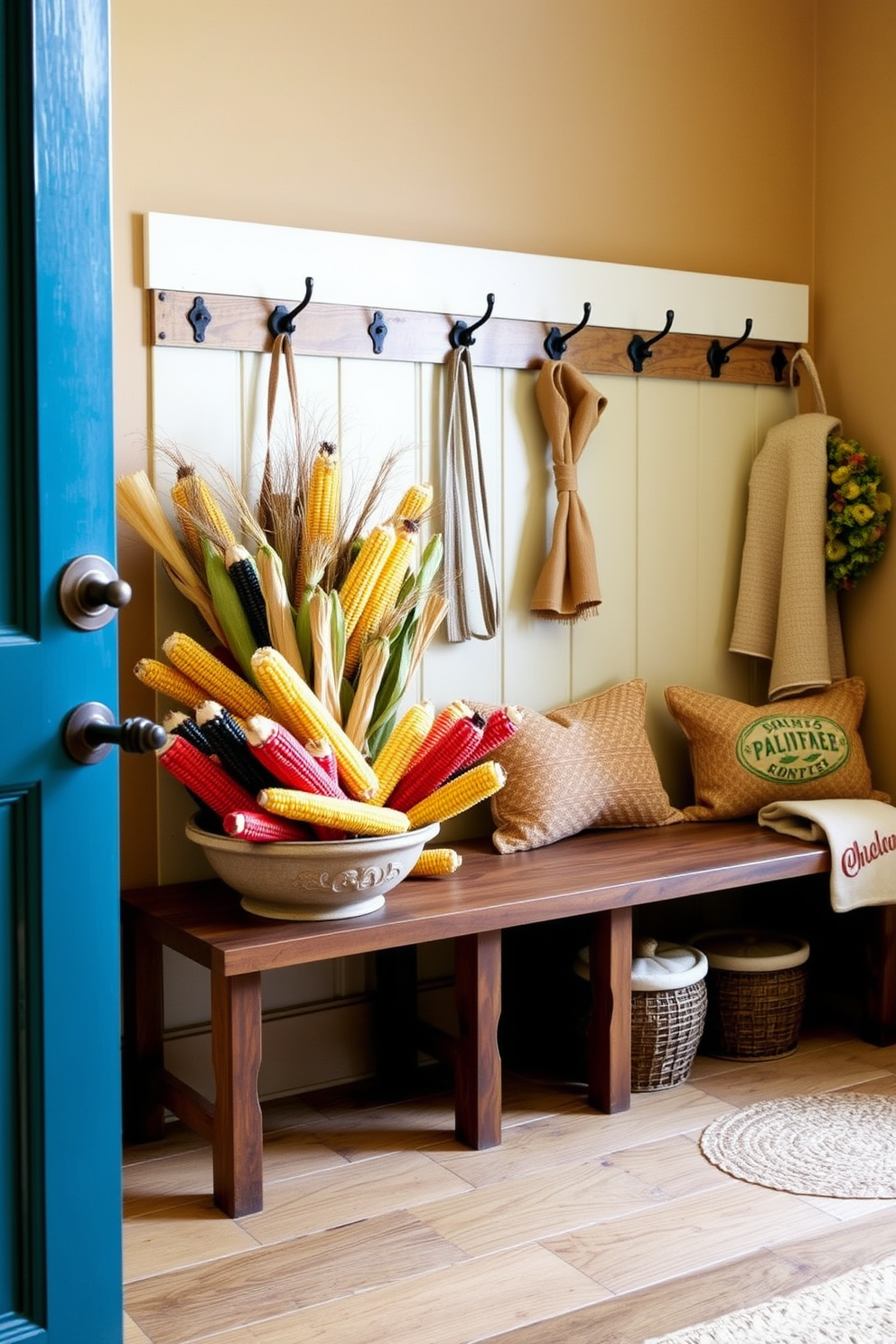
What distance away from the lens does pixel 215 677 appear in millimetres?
2248

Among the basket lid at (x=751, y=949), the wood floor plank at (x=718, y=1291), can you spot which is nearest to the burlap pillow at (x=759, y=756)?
the basket lid at (x=751, y=949)

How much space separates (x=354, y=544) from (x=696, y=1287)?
4.30 ft

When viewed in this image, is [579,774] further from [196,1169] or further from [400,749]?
[196,1169]

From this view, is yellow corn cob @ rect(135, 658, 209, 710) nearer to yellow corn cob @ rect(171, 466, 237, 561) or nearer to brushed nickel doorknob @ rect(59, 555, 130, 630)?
yellow corn cob @ rect(171, 466, 237, 561)

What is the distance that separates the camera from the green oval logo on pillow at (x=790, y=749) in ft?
9.57

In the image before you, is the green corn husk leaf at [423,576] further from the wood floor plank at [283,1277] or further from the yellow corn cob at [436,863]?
the wood floor plank at [283,1277]

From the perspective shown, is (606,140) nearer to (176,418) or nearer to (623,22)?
(623,22)

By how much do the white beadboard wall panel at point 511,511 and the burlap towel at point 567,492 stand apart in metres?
0.06

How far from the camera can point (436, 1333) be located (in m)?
1.81

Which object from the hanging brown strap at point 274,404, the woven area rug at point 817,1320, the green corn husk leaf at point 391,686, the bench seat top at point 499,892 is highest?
the hanging brown strap at point 274,404

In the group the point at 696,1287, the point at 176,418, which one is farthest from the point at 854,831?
the point at 176,418

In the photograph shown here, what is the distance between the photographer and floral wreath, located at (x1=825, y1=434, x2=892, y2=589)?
9.93 ft

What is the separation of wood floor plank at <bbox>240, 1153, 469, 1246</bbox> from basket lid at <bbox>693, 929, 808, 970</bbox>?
0.79m

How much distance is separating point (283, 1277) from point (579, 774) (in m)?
1.14
